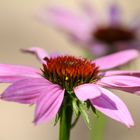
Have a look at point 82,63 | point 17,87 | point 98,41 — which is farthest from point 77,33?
point 17,87

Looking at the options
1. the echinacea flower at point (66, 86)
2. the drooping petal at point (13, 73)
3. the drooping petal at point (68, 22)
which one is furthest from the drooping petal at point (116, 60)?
the drooping petal at point (68, 22)

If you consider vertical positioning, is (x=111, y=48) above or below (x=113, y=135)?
above

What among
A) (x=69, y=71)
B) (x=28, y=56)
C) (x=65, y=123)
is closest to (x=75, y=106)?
(x=65, y=123)

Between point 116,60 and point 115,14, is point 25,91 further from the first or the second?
point 115,14

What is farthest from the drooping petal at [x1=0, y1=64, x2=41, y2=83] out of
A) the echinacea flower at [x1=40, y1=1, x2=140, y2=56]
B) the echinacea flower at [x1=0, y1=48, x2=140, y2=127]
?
the echinacea flower at [x1=40, y1=1, x2=140, y2=56]

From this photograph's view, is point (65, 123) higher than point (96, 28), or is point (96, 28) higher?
point (96, 28)

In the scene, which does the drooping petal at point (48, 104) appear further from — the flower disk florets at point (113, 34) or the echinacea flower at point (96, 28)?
the flower disk florets at point (113, 34)

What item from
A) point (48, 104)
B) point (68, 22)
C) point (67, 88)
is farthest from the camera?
point (68, 22)

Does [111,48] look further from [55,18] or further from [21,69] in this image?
[21,69]
